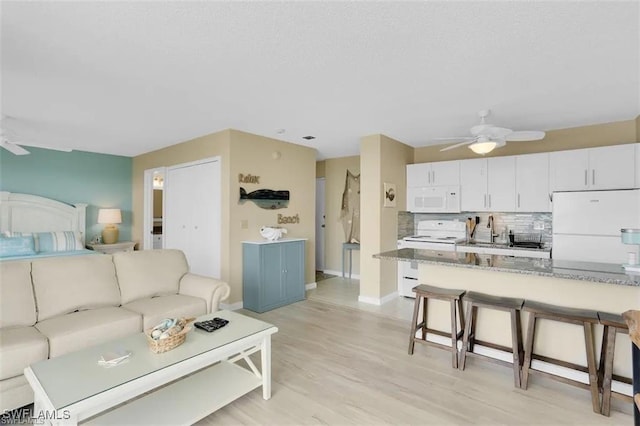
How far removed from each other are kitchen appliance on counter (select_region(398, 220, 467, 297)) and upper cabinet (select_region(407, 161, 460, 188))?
0.64m

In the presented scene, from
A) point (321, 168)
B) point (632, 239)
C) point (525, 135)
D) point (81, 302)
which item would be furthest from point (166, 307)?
point (321, 168)

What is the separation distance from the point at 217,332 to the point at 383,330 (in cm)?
197

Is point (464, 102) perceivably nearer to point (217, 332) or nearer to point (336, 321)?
point (336, 321)

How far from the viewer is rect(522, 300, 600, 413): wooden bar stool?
2078mm

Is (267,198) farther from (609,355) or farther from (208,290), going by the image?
(609,355)

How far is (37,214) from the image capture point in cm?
492

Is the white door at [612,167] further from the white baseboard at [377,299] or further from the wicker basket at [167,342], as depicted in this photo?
the wicker basket at [167,342]

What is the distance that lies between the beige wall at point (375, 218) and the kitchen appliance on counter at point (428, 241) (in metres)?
0.17

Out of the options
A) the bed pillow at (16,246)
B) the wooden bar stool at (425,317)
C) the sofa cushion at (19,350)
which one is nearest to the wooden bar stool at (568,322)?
the wooden bar stool at (425,317)

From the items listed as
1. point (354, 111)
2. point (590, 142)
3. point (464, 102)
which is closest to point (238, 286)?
point (354, 111)

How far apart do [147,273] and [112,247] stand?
124 inches

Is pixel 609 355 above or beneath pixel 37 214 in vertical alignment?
beneath

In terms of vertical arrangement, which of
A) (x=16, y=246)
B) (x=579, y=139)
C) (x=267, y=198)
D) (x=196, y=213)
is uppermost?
(x=579, y=139)

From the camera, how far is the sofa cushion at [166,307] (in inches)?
101
